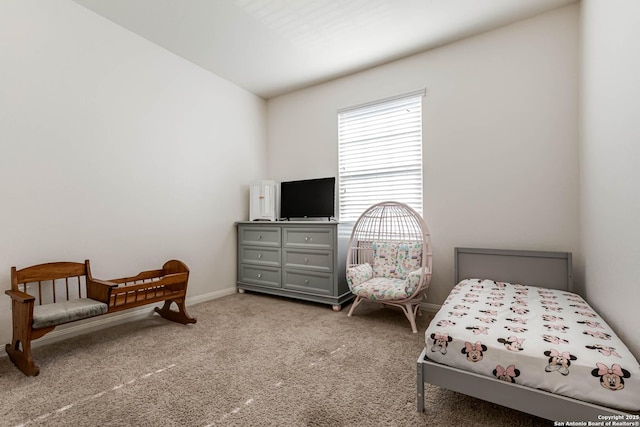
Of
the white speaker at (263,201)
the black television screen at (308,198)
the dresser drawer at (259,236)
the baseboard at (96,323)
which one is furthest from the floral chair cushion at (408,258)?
the baseboard at (96,323)

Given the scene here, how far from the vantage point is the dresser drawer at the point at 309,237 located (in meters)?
3.21

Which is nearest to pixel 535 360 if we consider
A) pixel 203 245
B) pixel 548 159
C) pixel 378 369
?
pixel 378 369

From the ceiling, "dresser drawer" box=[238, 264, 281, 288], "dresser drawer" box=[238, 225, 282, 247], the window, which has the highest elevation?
the ceiling

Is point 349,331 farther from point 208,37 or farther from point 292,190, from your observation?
point 208,37

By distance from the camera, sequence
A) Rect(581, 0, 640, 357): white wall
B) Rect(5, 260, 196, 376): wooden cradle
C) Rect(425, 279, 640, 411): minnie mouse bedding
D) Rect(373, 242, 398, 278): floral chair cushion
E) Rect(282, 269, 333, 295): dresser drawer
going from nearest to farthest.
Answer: Rect(425, 279, 640, 411): minnie mouse bedding, Rect(581, 0, 640, 357): white wall, Rect(5, 260, 196, 376): wooden cradle, Rect(373, 242, 398, 278): floral chair cushion, Rect(282, 269, 333, 295): dresser drawer

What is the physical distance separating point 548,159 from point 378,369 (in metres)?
2.34

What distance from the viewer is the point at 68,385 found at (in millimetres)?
1722

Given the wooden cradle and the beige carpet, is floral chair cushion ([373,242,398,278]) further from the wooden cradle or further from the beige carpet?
the wooden cradle

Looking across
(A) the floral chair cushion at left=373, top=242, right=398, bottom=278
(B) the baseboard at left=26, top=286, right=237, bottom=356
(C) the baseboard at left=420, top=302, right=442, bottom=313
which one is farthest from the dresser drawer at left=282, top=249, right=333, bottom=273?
(B) the baseboard at left=26, top=286, right=237, bottom=356

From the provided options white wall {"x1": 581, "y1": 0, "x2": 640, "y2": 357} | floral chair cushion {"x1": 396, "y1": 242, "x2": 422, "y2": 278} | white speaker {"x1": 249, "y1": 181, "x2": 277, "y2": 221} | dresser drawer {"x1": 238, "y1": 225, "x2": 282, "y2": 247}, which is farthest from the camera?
white speaker {"x1": 249, "y1": 181, "x2": 277, "y2": 221}

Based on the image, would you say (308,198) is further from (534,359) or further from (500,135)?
(534,359)

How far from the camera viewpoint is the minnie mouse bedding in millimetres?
1092

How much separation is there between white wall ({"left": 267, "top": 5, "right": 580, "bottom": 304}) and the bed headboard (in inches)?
6.8

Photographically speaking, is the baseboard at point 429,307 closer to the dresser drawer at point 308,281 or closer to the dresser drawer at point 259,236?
the dresser drawer at point 308,281
